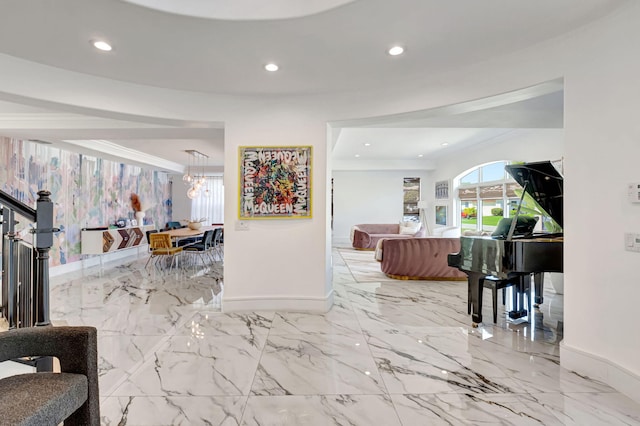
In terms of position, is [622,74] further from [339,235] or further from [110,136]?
[339,235]

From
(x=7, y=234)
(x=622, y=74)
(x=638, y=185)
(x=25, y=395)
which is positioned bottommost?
(x=25, y=395)

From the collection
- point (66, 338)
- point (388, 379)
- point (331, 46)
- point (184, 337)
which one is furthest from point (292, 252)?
point (66, 338)

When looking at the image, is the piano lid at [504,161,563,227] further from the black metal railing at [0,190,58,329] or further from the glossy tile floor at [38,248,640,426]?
the black metal railing at [0,190,58,329]

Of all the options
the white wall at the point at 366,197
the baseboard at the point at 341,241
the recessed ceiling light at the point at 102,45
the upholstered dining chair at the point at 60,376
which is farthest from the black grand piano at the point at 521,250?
the white wall at the point at 366,197

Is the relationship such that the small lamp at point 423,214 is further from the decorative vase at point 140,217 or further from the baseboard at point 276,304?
the decorative vase at point 140,217

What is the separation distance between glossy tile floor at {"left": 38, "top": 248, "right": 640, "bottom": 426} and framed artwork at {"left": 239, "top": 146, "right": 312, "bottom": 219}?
1.22m

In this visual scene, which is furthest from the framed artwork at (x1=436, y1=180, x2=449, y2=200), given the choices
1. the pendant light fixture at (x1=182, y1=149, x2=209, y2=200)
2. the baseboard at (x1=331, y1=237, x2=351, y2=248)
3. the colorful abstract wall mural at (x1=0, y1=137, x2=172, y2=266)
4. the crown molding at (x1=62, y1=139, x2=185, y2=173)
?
the colorful abstract wall mural at (x1=0, y1=137, x2=172, y2=266)

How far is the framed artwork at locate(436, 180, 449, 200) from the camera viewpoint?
31.0 ft

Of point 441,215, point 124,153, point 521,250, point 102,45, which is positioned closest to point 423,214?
point 441,215

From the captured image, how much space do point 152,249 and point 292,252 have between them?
12.1ft

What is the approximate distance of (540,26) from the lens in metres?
2.34

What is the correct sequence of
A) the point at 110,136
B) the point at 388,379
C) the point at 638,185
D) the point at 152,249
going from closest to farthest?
the point at 638,185, the point at 388,379, the point at 110,136, the point at 152,249

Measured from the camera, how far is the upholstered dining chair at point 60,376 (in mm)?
1276

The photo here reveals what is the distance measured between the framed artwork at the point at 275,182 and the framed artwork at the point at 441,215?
23.2 ft
